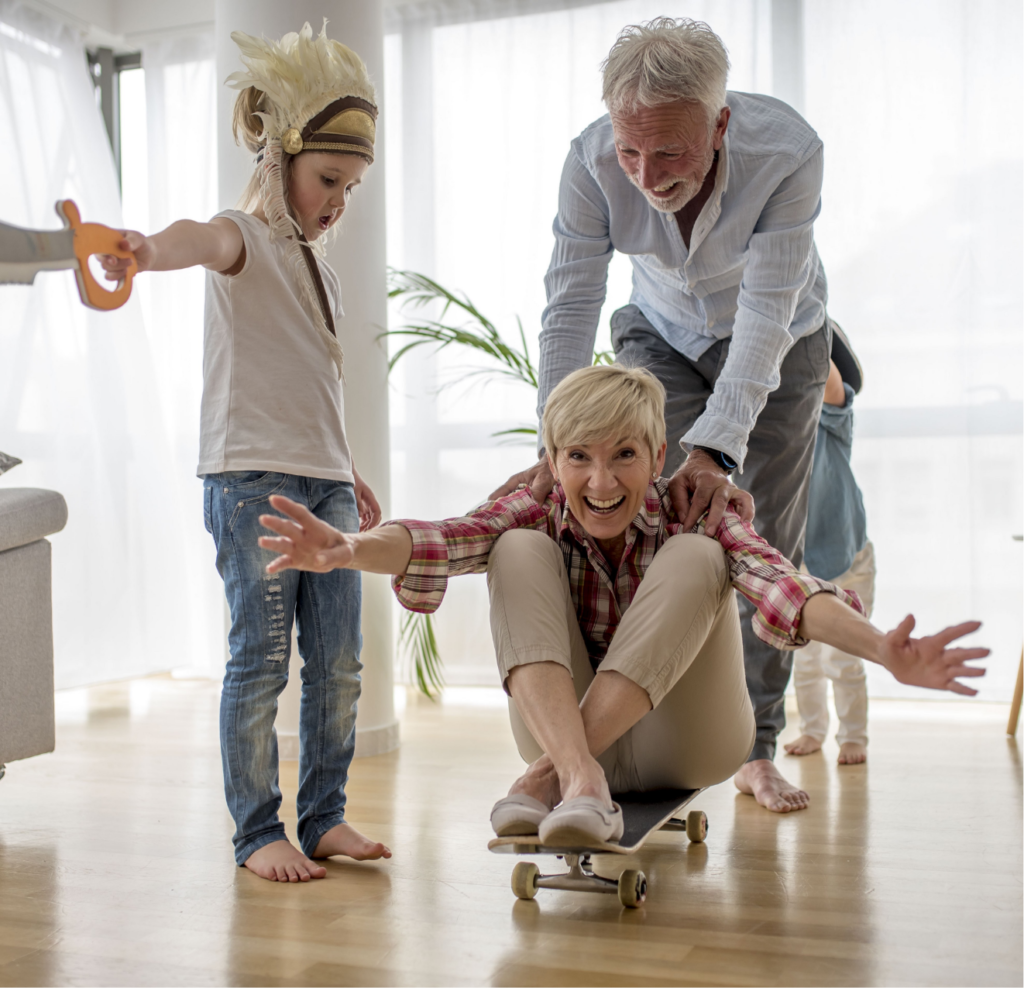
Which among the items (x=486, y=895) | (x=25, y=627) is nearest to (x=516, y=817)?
(x=486, y=895)

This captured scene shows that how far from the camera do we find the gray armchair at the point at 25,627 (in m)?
2.08

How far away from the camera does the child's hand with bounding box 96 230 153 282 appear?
1.25 metres

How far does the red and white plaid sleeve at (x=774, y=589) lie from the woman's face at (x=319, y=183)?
866 millimetres

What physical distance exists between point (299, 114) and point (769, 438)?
3.58 ft

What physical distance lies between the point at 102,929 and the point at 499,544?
738mm

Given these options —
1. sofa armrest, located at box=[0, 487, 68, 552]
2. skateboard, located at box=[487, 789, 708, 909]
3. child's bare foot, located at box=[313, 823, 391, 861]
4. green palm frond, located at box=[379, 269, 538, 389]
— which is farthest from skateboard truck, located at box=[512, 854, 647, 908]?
green palm frond, located at box=[379, 269, 538, 389]

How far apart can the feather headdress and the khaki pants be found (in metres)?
0.60

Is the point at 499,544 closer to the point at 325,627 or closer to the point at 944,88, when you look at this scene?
the point at 325,627

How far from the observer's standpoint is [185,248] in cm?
152

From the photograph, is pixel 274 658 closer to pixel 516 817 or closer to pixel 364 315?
pixel 516 817

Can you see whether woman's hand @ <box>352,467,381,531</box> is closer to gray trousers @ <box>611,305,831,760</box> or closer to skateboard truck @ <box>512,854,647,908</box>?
gray trousers @ <box>611,305,831,760</box>

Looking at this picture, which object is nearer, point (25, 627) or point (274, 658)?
point (274, 658)

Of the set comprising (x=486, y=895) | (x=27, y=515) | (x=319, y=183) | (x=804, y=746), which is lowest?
(x=804, y=746)

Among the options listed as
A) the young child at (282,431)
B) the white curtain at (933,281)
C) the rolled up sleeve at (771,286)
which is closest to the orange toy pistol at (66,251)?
the young child at (282,431)
